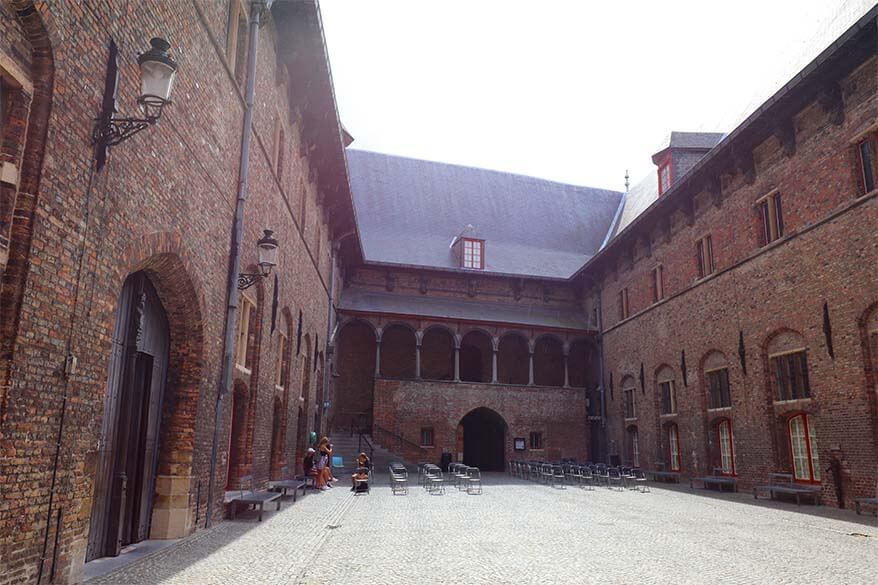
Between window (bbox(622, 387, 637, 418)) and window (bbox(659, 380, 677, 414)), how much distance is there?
7.73 feet

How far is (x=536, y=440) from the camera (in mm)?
27438

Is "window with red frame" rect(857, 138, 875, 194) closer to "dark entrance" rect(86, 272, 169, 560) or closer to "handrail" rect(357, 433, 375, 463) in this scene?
"dark entrance" rect(86, 272, 169, 560)

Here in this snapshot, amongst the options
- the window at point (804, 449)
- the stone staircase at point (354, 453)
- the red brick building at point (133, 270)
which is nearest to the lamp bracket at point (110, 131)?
→ the red brick building at point (133, 270)

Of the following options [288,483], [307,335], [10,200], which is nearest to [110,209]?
[10,200]

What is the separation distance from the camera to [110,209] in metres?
6.28

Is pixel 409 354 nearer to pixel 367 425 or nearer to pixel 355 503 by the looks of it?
pixel 367 425

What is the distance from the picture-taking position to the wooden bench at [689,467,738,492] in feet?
57.0

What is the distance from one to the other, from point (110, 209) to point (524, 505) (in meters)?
10.7

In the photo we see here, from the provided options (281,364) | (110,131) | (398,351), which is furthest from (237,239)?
(398,351)

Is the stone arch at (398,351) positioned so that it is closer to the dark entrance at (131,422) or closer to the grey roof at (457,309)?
the grey roof at (457,309)

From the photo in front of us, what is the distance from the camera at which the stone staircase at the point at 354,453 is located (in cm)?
2381

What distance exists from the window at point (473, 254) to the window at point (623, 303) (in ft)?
24.0

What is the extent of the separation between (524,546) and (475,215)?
26943mm

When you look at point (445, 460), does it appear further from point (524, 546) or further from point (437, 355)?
point (524, 546)
